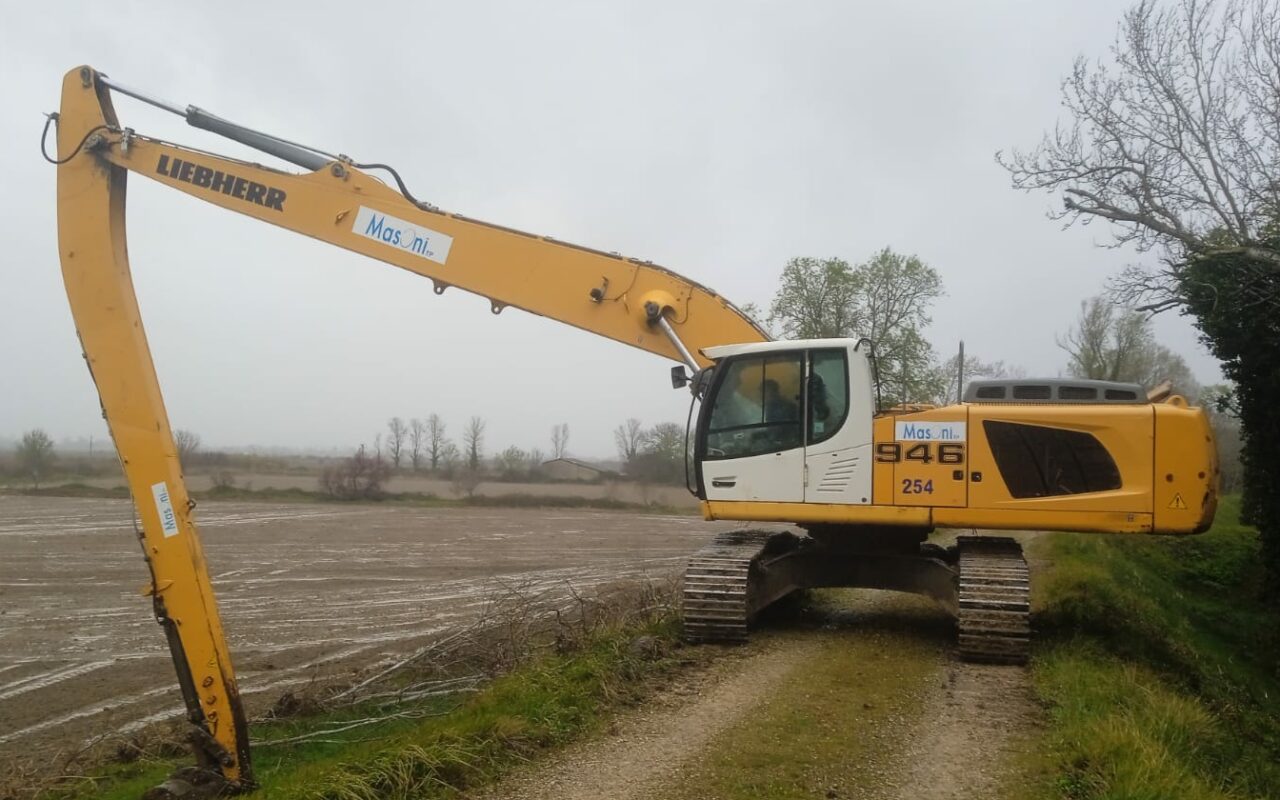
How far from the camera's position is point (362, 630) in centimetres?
1328

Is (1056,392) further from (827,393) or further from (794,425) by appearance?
(794,425)

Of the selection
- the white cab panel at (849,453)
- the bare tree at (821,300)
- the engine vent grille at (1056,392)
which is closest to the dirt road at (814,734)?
the white cab panel at (849,453)

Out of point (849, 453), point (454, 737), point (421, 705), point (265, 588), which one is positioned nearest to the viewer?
point (454, 737)

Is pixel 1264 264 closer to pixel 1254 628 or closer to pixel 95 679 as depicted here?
pixel 1254 628

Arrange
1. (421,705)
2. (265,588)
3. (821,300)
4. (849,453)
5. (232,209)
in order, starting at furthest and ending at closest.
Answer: (821,300)
(265,588)
(849,453)
(232,209)
(421,705)

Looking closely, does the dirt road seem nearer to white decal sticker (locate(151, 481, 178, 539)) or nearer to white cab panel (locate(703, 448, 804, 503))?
white cab panel (locate(703, 448, 804, 503))

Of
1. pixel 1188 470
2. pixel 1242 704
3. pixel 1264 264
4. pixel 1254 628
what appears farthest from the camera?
pixel 1254 628

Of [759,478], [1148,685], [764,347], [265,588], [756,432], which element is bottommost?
[265,588]

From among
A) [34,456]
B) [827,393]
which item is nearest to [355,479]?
[34,456]

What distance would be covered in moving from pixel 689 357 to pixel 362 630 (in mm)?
6709

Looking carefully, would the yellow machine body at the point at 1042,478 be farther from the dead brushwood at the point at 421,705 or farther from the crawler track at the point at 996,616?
the dead brushwood at the point at 421,705

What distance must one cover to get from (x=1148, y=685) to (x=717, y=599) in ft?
11.4

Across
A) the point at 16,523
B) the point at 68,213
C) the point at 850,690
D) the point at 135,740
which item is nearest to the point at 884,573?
the point at 850,690

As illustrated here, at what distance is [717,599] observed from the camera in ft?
29.5
